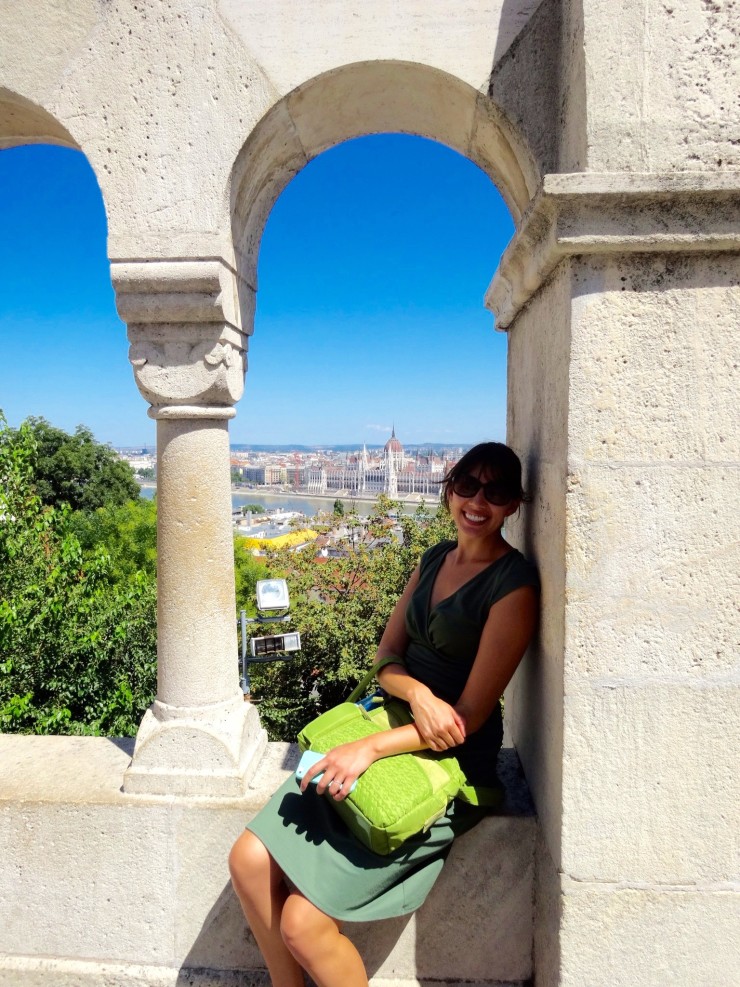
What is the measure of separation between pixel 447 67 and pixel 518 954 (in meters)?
A: 2.48

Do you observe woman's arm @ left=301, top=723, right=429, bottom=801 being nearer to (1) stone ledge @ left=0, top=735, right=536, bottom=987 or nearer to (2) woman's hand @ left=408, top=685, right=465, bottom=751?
(2) woman's hand @ left=408, top=685, right=465, bottom=751

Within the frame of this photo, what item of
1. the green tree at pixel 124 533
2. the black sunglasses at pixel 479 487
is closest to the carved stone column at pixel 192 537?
the black sunglasses at pixel 479 487

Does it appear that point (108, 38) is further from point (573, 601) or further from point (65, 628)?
point (65, 628)

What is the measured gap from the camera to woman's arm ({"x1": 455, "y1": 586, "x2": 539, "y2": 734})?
1.70 m

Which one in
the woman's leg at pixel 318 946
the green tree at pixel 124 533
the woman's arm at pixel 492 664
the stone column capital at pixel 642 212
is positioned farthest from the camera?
the green tree at pixel 124 533

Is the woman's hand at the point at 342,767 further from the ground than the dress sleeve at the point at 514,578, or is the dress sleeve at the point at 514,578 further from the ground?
the dress sleeve at the point at 514,578

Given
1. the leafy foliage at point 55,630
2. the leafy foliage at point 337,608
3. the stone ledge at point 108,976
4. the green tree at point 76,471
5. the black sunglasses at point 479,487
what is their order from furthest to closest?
the green tree at point 76,471 → the leafy foliage at point 337,608 → the leafy foliage at point 55,630 → the stone ledge at point 108,976 → the black sunglasses at point 479,487

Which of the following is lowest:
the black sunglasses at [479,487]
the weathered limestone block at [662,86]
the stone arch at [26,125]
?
the black sunglasses at [479,487]

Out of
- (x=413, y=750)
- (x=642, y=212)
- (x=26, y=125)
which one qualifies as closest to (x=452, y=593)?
(x=413, y=750)

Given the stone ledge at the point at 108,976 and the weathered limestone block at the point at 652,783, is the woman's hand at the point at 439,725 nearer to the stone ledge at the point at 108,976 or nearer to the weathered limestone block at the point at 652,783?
the weathered limestone block at the point at 652,783

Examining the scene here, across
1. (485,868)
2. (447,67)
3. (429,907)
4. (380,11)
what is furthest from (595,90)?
(429,907)

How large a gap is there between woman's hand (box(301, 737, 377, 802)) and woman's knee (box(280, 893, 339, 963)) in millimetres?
262

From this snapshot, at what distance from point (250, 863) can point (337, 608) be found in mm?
10686

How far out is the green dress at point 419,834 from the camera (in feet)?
5.37
